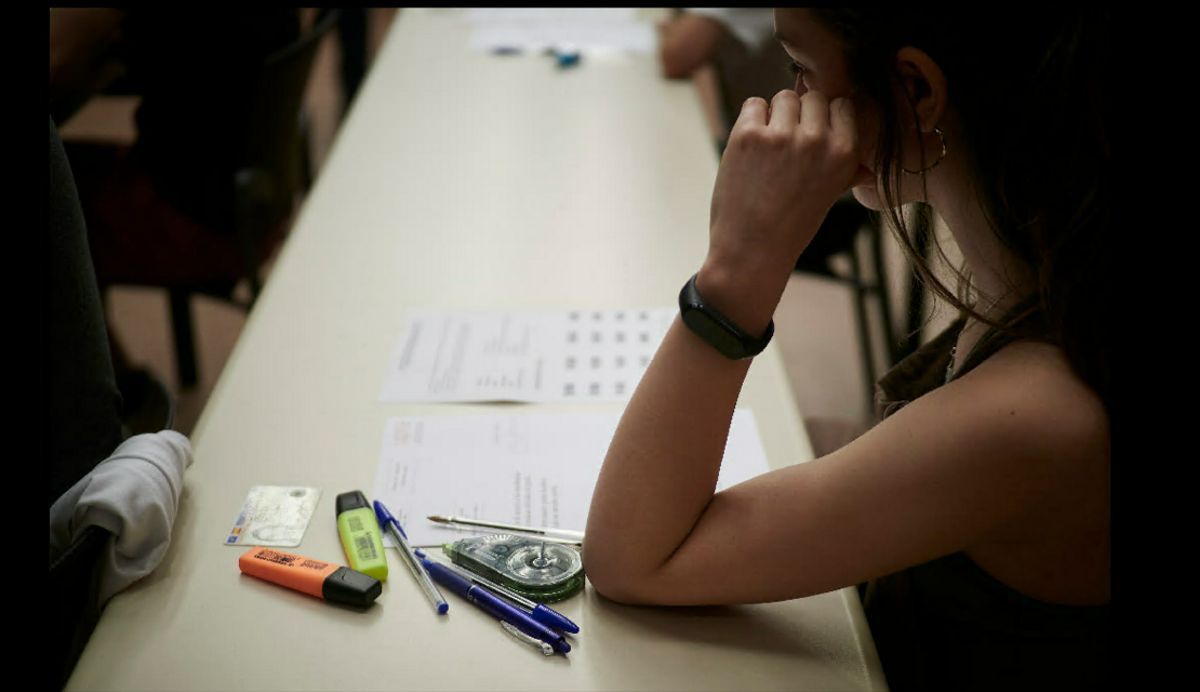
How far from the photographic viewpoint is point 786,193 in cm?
82

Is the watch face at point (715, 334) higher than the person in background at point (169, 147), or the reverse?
the watch face at point (715, 334)

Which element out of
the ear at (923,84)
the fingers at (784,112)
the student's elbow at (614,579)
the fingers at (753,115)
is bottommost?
the student's elbow at (614,579)

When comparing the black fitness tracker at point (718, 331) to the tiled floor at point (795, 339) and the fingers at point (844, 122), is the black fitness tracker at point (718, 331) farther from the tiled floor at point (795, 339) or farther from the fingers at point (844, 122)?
the tiled floor at point (795, 339)

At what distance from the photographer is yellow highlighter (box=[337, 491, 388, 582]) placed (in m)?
0.88

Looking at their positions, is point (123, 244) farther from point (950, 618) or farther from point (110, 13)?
point (950, 618)

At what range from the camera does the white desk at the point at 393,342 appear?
0.79m

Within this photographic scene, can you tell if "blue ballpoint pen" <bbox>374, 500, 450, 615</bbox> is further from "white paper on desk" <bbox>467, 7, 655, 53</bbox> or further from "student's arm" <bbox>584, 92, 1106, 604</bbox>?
"white paper on desk" <bbox>467, 7, 655, 53</bbox>

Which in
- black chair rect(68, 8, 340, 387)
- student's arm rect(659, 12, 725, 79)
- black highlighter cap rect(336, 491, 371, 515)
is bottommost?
black chair rect(68, 8, 340, 387)

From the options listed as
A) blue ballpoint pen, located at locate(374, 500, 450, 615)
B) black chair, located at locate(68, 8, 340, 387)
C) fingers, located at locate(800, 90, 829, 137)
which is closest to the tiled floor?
black chair, located at locate(68, 8, 340, 387)

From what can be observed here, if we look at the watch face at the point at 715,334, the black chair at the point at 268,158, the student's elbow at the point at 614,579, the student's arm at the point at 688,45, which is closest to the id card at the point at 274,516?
the student's elbow at the point at 614,579

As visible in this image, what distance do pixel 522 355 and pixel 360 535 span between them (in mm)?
367

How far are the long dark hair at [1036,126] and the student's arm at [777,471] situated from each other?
0.05 meters

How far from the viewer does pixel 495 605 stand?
84cm

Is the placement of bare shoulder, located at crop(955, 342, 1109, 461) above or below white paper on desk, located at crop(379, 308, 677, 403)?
above
